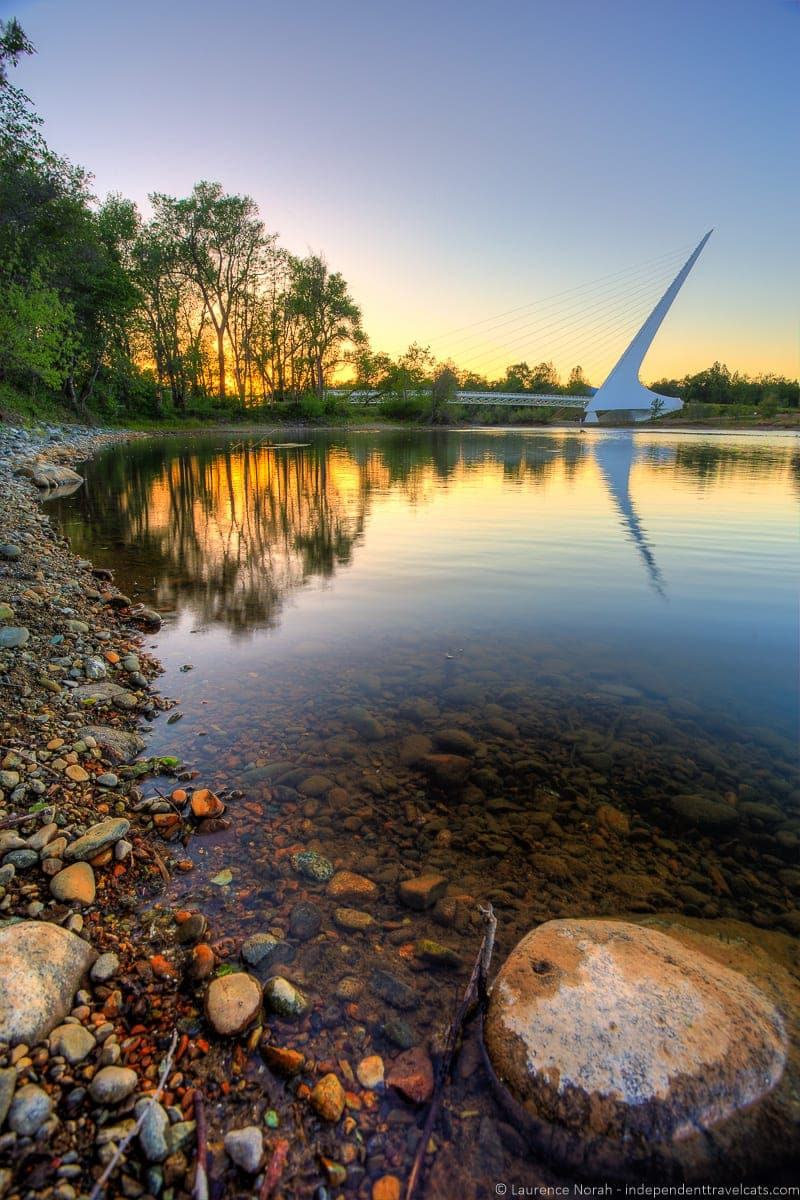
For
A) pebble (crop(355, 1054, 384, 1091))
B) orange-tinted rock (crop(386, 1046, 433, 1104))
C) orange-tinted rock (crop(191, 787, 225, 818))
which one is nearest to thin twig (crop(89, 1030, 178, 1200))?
pebble (crop(355, 1054, 384, 1091))

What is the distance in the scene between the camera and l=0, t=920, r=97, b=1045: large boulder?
2244mm

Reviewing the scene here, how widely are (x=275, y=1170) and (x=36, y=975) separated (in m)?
1.20

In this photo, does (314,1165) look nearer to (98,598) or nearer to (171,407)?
(98,598)

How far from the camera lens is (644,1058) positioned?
90.4 inches

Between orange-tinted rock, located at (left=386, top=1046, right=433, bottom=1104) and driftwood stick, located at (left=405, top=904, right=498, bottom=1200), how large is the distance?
0.04m

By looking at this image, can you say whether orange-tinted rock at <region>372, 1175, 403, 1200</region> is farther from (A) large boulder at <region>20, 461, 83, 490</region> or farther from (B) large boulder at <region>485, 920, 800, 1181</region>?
(A) large boulder at <region>20, 461, 83, 490</region>

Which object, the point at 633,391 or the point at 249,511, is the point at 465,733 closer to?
the point at 249,511

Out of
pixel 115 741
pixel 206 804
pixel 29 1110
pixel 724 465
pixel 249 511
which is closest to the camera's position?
pixel 29 1110

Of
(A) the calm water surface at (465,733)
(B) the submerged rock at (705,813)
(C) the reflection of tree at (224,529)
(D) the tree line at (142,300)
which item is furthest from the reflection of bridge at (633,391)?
(B) the submerged rock at (705,813)

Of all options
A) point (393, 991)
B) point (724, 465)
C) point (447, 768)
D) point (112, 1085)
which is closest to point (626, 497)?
→ point (724, 465)

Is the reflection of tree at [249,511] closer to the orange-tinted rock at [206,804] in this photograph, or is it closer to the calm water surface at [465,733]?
the calm water surface at [465,733]

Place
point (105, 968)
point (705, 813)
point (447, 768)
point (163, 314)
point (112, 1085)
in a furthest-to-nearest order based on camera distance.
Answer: point (163, 314) → point (447, 768) → point (705, 813) → point (105, 968) → point (112, 1085)

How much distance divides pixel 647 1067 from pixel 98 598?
7.93m

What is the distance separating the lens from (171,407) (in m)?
70.2
